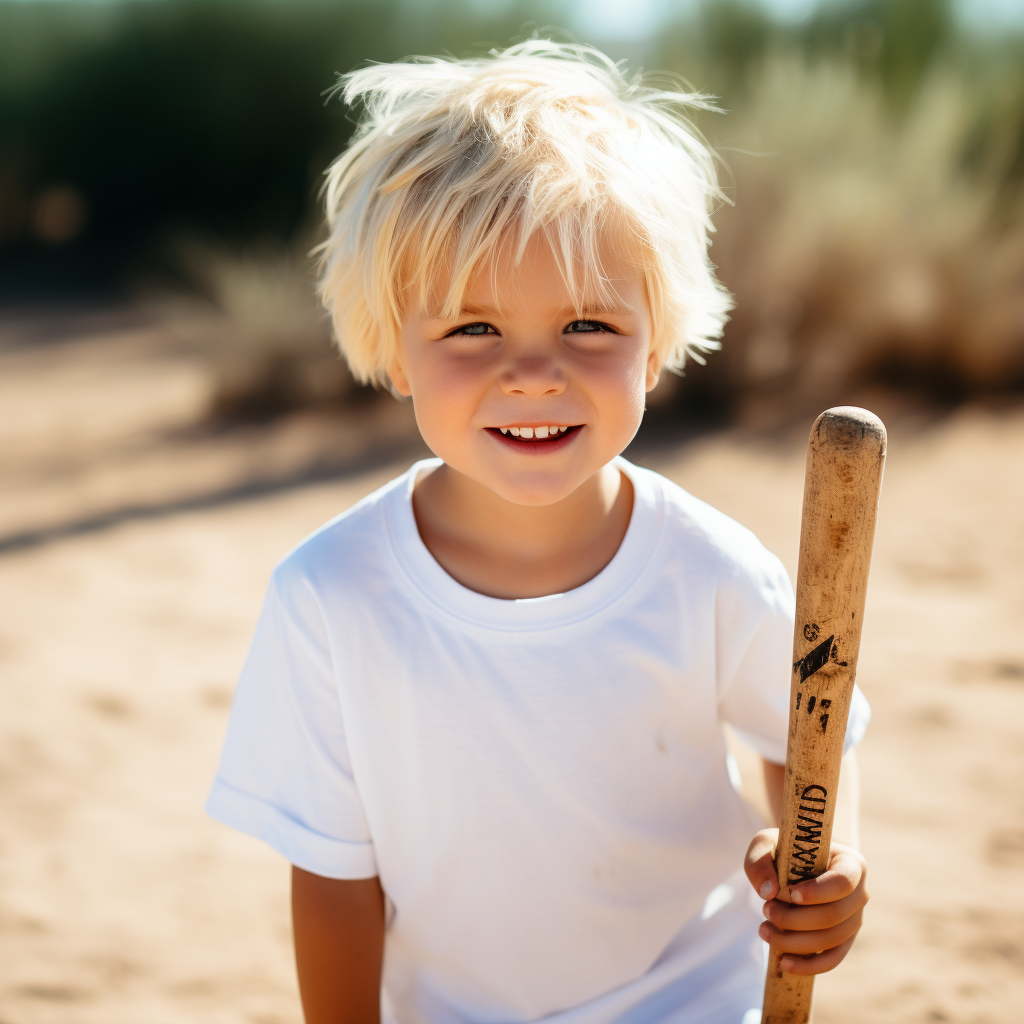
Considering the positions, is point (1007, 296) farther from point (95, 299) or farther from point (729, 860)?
point (95, 299)

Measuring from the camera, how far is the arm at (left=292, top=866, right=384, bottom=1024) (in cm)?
132

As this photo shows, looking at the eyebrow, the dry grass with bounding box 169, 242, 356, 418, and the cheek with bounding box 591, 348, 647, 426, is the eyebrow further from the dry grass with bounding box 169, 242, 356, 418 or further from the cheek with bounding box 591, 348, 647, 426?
the dry grass with bounding box 169, 242, 356, 418

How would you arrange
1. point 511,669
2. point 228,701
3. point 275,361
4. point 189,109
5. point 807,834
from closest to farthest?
1. point 807,834
2. point 511,669
3. point 228,701
4. point 275,361
5. point 189,109

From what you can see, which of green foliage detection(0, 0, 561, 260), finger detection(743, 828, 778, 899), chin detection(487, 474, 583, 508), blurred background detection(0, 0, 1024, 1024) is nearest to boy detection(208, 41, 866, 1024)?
chin detection(487, 474, 583, 508)

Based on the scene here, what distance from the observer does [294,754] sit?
52.1 inches

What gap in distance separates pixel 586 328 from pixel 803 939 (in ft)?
2.23

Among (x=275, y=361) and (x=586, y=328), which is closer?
(x=586, y=328)

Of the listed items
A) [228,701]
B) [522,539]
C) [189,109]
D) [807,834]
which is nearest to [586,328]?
[522,539]

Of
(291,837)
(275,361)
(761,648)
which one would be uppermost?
(761,648)

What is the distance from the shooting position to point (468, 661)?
1.29m

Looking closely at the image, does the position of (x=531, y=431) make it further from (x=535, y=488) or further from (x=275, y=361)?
(x=275, y=361)

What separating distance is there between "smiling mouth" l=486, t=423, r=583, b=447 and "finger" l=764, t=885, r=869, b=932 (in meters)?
0.53

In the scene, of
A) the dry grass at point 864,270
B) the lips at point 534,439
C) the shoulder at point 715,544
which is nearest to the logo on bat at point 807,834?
the shoulder at point 715,544

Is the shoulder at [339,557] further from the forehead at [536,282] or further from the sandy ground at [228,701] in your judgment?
the sandy ground at [228,701]
